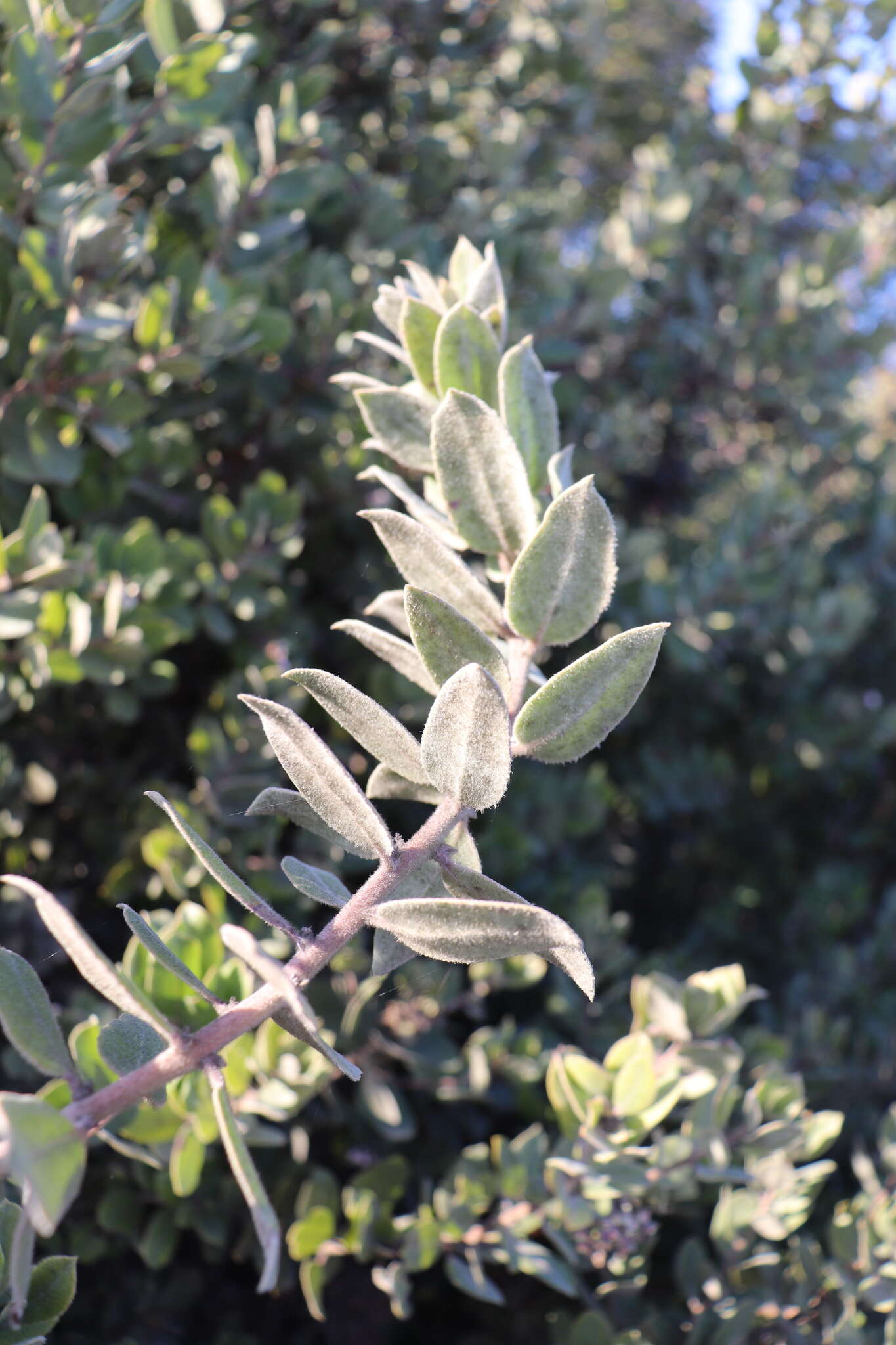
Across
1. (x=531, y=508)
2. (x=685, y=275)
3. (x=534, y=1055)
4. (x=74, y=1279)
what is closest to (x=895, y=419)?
(x=685, y=275)

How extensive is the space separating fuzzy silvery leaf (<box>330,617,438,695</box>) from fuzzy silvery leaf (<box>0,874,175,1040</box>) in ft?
0.95

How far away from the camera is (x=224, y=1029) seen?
52 cm

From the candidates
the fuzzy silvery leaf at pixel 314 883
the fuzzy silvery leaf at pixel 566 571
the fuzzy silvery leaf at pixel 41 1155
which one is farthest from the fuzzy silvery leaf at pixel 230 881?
the fuzzy silvery leaf at pixel 566 571

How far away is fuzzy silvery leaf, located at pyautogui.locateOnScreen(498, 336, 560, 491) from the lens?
796mm

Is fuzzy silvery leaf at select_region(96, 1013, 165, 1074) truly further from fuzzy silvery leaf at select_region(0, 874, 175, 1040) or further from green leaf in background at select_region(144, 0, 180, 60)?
green leaf in background at select_region(144, 0, 180, 60)

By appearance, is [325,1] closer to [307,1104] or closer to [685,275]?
[685,275]

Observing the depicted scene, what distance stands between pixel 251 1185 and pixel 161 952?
0.14m

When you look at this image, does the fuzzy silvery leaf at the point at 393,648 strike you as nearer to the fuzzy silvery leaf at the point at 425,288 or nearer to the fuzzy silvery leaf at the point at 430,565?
the fuzzy silvery leaf at the point at 430,565

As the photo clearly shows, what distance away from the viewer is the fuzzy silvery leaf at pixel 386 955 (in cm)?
67

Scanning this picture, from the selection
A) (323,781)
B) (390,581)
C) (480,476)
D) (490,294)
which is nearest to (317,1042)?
(323,781)

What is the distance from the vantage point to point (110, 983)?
506 mm

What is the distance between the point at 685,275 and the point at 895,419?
91.3 inches

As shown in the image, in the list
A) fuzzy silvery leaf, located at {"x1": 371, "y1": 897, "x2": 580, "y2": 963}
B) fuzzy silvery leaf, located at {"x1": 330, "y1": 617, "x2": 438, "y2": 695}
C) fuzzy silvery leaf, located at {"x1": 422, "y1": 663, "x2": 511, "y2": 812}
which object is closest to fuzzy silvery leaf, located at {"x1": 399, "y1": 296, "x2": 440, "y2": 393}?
fuzzy silvery leaf, located at {"x1": 330, "y1": 617, "x2": 438, "y2": 695}

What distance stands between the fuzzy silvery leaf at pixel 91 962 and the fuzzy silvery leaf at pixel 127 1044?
0.12m
